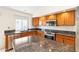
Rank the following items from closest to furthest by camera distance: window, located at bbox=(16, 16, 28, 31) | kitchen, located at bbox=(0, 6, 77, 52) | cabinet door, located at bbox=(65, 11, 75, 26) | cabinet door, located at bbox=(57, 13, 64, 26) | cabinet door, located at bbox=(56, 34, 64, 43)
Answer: window, located at bbox=(16, 16, 28, 31)
kitchen, located at bbox=(0, 6, 77, 52)
cabinet door, located at bbox=(56, 34, 64, 43)
cabinet door, located at bbox=(65, 11, 75, 26)
cabinet door, located at bbox=(57, 13, 64, 26)

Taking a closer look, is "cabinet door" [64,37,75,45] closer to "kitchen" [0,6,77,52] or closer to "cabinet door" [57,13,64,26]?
"kitchen" [0,6,77,52]

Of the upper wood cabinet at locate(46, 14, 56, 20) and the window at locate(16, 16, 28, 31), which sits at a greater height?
the upper wood cabinet at locate(46, 14, 56, 20)

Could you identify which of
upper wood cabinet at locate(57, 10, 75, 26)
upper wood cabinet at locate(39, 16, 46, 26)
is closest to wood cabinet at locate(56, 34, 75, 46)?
upper wood cabinet at locate(57, 10, 75, 26)

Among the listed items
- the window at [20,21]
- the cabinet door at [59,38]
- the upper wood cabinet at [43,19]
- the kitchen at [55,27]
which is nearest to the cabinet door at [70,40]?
the kitchen at [55,27]

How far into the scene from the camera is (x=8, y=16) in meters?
2.49

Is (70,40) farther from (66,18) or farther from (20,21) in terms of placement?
(20,21)

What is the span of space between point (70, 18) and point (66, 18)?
0.20 meters

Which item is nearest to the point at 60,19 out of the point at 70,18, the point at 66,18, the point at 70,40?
the point at 66,18

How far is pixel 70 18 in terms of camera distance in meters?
Result: 3.73

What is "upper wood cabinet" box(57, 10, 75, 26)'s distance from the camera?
3647 mm
